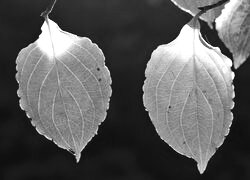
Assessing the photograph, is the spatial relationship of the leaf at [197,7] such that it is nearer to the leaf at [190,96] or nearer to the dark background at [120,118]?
the leaf at [190,96]

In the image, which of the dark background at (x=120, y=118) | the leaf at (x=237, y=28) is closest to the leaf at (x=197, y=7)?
the leaf at (x=237, y=28)

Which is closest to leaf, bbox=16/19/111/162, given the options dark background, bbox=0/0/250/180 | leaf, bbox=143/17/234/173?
leaf, bbox=143/17/234/173

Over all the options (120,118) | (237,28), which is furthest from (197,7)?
(120,118)

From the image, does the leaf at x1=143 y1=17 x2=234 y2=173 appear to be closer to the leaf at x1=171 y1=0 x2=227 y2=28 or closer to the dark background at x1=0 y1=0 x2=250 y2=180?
the leaf at x1=171 y1=0 x2=227 y2=28

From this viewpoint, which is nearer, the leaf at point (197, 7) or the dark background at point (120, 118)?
the leaf at point (197, 7)

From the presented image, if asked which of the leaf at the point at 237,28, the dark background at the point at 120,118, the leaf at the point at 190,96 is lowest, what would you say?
the dark background at the point at 120,118

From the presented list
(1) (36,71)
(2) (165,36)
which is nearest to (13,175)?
(2) (165,36)
